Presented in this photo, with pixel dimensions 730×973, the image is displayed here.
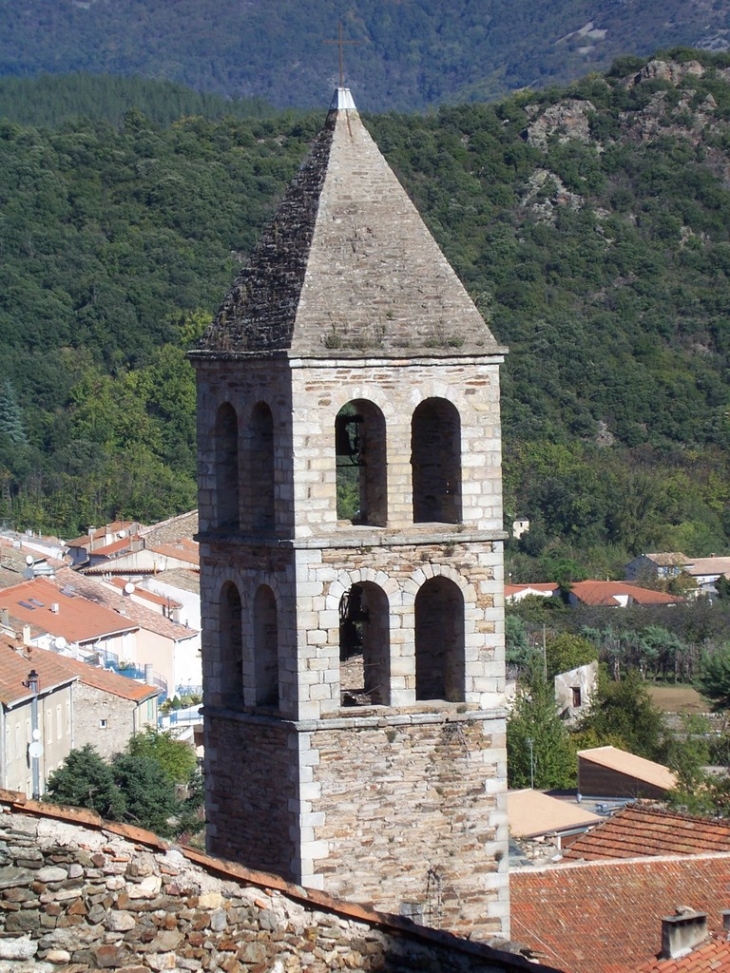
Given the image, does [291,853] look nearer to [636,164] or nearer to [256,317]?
[256,317]

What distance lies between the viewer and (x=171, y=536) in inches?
3191

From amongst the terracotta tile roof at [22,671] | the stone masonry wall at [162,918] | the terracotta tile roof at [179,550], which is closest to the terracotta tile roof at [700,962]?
the stone masonry wall at [162,918]

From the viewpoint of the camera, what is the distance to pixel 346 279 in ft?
59.7

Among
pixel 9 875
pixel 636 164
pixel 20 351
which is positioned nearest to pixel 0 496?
pixel 20 351

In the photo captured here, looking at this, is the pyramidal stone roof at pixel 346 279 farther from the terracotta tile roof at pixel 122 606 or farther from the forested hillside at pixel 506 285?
the forested hillside at pixel 506 285

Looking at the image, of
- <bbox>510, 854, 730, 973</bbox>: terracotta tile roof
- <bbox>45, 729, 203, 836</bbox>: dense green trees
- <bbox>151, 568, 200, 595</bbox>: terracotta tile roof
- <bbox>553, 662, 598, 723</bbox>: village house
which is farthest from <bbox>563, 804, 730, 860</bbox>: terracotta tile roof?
<bbox>151, 568, 200, 595</bbox>: terracotta tile roof

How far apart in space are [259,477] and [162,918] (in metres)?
8.02

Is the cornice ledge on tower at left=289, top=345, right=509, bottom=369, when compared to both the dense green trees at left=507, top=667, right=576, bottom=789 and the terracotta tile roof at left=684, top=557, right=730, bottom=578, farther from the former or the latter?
the terracotta tile roof at left=684, top=557, right=730, bottom=578

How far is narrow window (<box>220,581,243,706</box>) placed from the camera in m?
18.7

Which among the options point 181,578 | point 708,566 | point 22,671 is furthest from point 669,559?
point 22,671

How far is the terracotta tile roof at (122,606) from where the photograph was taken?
6116 centimetres

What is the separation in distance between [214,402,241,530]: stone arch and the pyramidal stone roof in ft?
1.69

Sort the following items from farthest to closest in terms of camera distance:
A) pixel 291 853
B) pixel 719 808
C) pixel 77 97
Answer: pixel 77 97 < pixel 719 808 < pixel 291 853

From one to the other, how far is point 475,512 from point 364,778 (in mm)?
1989
